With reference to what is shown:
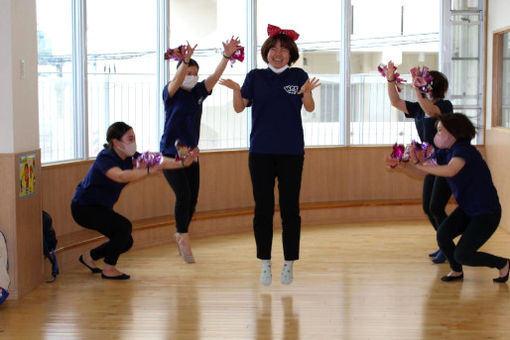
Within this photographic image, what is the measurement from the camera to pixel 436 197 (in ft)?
16.9

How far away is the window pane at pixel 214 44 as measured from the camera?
7230mm

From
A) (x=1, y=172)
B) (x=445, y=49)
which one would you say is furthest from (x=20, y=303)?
(x=445, y=49)

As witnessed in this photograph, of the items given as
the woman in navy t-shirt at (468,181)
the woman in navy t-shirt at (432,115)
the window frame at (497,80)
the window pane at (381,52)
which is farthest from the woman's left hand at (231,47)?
the window frame at (497,80)

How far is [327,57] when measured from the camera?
795 cm

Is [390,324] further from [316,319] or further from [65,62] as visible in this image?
[65,62]

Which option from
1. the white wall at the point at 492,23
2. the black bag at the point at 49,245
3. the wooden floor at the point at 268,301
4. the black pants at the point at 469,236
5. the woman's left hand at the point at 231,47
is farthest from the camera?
the white wall at the point at 492,23

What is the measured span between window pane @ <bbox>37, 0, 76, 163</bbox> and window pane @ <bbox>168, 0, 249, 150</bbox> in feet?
4.23

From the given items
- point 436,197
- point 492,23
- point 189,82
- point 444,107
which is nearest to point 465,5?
point 492,23

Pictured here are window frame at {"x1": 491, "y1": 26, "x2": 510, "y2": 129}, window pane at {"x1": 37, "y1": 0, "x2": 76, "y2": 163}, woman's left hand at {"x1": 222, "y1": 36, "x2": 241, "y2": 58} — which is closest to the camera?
woman's left hand at {"x1": 222, "y1": 36, "x2": 241, "y2": 58}

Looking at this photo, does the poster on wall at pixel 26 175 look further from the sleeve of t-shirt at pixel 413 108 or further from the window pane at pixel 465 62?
the window pane at pixel 465 62

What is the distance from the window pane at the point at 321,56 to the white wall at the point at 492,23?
1.51 m

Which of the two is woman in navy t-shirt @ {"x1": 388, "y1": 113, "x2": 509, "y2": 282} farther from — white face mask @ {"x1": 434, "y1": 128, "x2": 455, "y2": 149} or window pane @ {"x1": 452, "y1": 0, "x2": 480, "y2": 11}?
window pane @ {"x1": 452, "y1": 0, "x2": 480, "y2": 11}

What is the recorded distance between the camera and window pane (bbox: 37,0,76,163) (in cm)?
581

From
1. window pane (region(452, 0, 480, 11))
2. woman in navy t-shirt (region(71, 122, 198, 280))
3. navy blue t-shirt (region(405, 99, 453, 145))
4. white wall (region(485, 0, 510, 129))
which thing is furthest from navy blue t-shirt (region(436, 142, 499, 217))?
window pane (region(452, 0, 480, 11))
